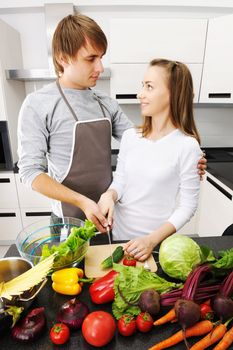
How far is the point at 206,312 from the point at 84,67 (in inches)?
35.4

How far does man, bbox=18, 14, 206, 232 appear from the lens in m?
0.94

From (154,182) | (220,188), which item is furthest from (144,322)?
(220,188)

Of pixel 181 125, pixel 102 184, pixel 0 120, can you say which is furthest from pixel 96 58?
pixel 0 120

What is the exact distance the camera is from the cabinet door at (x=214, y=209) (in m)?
1.84

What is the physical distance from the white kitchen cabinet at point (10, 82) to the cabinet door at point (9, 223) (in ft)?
1.53

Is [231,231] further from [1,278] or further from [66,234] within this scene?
[1,278]

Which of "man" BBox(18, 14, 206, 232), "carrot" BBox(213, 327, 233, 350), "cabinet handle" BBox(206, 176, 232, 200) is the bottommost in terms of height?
"cabinet handle" BBox(206, 176, 232, 200)

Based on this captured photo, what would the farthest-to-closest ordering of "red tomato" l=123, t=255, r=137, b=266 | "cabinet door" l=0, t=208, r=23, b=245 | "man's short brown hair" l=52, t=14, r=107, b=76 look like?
"cabinet door" l=0, t=208, r=23, b=245
"man's short brown hair" l=52, t=14, r=107, b=76
"red tomato" l=123, t=255, r=137, b=266

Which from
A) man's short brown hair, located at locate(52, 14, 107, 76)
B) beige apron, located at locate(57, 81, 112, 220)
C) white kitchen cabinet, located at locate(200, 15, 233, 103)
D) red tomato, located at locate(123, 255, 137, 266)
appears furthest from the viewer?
white kitchen cabinet, located at locate(200, 15, 233, 103)

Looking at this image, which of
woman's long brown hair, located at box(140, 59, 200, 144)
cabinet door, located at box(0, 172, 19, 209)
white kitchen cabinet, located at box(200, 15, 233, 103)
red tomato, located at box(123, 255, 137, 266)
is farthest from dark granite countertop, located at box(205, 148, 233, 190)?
cabinet door, located at box(0, 172, 19, 209)

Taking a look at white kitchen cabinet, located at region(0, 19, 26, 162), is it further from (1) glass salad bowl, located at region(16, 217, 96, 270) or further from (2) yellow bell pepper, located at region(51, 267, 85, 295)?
(2) yellow bell pepper, located at region(51, 267, 85, 295)

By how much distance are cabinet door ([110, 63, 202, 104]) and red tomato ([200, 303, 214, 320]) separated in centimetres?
175

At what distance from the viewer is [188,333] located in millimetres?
544

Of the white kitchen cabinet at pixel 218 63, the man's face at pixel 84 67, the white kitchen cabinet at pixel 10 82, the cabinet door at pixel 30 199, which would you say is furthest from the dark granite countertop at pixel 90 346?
the white kitchen cabinet at pixel 218 63
